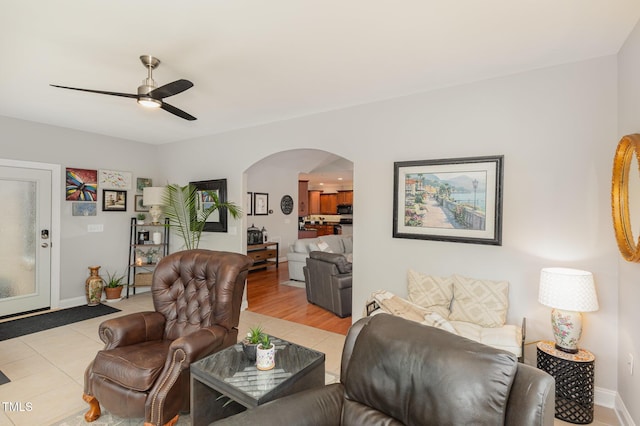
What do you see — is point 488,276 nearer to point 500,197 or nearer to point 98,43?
point 500,197

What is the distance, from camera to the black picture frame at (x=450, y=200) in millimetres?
2775

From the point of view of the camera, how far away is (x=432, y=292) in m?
2.91

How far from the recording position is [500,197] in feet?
8.93

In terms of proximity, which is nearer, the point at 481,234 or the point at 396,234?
the point at 481,234

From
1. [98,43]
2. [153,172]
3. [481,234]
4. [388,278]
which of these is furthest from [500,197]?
[153,172]

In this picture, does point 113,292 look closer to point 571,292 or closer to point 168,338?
point 168,338

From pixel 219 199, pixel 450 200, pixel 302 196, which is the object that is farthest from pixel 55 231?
pixel 302 196

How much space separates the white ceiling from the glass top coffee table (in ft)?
6.77

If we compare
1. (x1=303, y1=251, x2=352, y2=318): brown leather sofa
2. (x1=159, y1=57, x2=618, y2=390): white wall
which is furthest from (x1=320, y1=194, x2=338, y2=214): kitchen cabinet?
(x1=159, y1=57, x2=618, y2=390): white wall

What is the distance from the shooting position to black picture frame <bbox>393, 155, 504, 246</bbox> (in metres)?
2.78

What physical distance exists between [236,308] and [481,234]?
2215 mm

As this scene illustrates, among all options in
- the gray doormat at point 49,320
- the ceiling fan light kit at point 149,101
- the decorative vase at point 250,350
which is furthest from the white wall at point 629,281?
the gray doormat at point 49,320

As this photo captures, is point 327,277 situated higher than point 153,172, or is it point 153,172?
point 153,172

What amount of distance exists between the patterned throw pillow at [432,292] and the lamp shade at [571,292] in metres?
0.75
